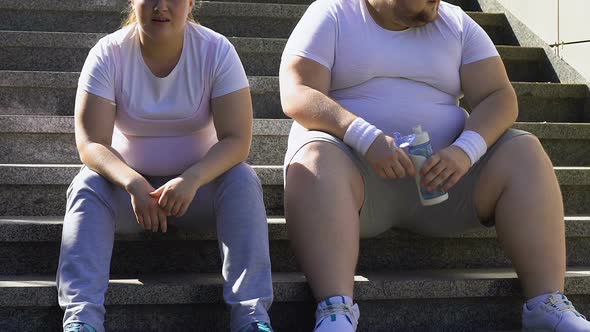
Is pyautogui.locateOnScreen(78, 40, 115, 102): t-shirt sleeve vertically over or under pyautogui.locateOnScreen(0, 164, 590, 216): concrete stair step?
over

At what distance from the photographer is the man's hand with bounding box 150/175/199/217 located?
2.28m

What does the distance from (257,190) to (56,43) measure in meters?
1.69

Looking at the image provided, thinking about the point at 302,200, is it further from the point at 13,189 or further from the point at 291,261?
the point at 13,189

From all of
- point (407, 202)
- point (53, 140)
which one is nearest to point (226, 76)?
point (407, 202)

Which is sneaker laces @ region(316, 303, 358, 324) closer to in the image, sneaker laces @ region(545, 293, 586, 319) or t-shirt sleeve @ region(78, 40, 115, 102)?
sneaker laces @ region(545, 293, 586, 319)

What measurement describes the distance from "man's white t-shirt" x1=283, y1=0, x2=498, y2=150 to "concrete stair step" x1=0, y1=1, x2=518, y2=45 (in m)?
1.55

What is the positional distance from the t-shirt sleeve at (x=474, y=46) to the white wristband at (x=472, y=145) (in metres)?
0.30

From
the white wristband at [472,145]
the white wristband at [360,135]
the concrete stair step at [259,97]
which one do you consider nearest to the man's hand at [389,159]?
the white wristband at [360,135]

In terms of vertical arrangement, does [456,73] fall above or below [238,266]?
above

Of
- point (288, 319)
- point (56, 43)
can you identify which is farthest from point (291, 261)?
point (56, 43)

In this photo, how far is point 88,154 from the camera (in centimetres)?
236

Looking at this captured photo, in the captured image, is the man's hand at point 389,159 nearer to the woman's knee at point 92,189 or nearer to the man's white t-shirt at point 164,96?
the man's white t-shirt at point 164,96

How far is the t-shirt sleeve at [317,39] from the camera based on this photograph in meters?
2.58

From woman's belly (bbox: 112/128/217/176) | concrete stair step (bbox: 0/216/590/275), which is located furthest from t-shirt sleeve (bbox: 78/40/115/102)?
concrete stair step (bbox: 0/216/590/275)
